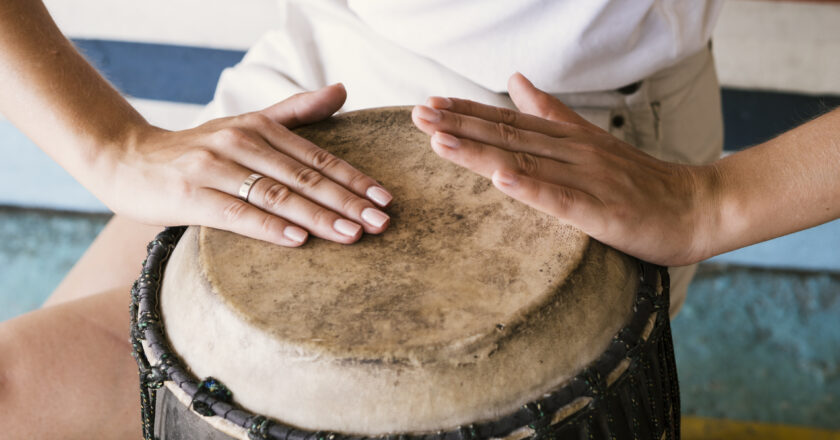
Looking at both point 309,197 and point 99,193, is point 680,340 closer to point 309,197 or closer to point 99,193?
point 309,197

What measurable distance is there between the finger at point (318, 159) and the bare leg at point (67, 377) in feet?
1.34

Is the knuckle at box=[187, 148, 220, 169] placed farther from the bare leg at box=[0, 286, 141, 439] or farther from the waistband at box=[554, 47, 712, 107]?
the waistband at box=[554, 47, 712, 107]

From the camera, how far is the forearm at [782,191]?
0.84 m

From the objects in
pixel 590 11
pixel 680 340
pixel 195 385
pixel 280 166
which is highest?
pixel 590 11

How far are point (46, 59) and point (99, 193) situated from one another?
0.22 metres

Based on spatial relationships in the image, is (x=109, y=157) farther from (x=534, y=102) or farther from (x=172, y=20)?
(x=172, y=20)

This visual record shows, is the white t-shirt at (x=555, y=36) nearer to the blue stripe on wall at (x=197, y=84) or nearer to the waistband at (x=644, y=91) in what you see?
the waistband at (x=644, y=91)

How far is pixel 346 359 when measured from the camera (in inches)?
25.3

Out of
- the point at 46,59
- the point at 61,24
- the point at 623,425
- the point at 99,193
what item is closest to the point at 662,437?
the point at 623,425

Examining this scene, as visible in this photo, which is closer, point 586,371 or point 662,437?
point 586,371

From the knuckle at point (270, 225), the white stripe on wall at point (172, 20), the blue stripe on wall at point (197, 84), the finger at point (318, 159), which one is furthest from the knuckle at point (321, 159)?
the blue stripe on wall at point (197, 84)

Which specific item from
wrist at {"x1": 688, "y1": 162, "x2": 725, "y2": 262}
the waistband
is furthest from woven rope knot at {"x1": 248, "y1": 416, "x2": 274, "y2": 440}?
the waistband

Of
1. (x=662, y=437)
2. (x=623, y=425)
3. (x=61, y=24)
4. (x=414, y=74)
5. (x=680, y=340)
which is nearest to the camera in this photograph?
Answer: (x=623, y=425)

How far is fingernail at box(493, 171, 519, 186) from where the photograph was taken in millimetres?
745
